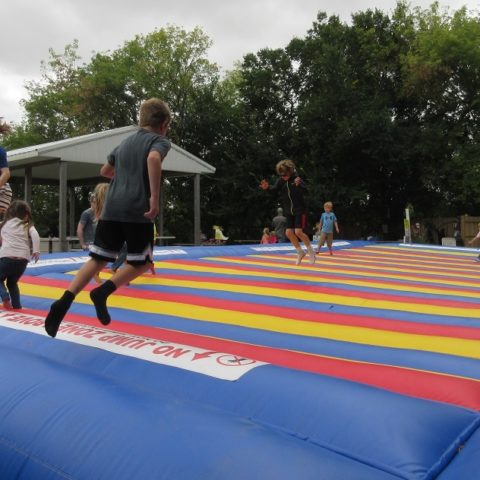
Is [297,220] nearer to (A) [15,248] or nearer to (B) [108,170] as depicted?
(A) [15,248]

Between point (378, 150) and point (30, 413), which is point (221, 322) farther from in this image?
point (378, 150)

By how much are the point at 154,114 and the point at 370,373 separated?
153cm

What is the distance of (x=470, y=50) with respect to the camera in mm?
20594

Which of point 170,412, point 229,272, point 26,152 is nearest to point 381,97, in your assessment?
point 26,152

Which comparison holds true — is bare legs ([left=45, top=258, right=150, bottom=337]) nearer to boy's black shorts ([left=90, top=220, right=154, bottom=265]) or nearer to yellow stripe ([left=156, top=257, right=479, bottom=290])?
boy's black shorts ([left=90, top=220, right=154, bottom=265])

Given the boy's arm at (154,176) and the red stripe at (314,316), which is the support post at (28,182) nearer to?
the red stripe at (314,316)

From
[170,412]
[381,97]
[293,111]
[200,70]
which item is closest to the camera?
[170,412]

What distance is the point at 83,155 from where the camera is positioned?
1180 cm

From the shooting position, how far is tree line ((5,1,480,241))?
20.5m

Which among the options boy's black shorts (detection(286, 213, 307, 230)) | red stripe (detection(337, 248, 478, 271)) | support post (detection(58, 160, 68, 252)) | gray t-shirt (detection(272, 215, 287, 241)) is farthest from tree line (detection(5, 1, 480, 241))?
boy's black shorts (detection(286, 213, 307, 230))

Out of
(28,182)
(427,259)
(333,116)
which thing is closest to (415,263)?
(427,259)

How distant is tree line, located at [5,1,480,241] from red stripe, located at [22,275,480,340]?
54.2 ft

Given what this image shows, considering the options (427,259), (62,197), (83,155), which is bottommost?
(427,259)

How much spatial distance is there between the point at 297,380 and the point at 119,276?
113 centimetres
